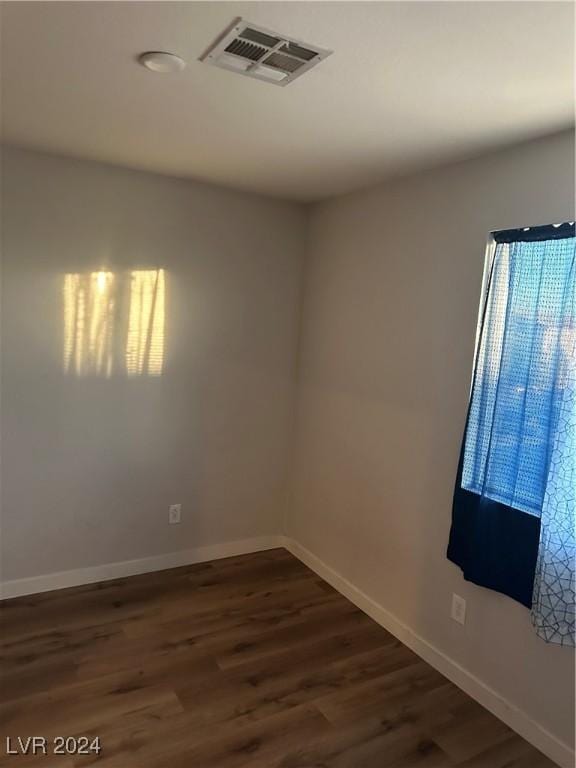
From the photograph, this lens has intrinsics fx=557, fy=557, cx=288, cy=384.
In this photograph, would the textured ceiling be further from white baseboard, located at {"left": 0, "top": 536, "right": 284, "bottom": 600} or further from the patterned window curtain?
white baseboard, located at {"left": 0, "top": 536, "right": 284, "bottom": 600}

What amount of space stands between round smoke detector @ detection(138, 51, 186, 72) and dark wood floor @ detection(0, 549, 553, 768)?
7.33ft

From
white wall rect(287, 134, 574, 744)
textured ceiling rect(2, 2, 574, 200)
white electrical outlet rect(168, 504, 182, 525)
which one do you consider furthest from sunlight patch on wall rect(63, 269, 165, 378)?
white wall rect(287, 134, 574, 744)

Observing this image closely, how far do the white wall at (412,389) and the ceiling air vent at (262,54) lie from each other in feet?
3.39

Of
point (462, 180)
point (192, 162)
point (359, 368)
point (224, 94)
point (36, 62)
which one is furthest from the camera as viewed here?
point (359, 368)

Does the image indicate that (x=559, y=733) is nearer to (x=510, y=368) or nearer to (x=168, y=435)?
(x=510, y=368)

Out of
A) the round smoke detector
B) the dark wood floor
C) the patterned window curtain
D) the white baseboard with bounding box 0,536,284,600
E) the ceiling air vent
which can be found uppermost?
the ceiling air vent

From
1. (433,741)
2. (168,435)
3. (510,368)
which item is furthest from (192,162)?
(433,741)

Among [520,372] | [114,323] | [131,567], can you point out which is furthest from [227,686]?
[114,323]

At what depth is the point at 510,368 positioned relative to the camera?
6.97ft

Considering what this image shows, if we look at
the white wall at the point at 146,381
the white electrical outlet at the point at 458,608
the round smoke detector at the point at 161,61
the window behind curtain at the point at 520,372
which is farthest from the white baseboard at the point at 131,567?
the round smoke detector at the point at 161,61

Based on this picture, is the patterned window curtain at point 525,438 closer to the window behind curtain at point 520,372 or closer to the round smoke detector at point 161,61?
the window behind curtain at point 520,372

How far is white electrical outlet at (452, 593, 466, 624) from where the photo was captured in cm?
240

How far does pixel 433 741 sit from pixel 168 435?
6.49 ft

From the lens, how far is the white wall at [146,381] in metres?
2.78
